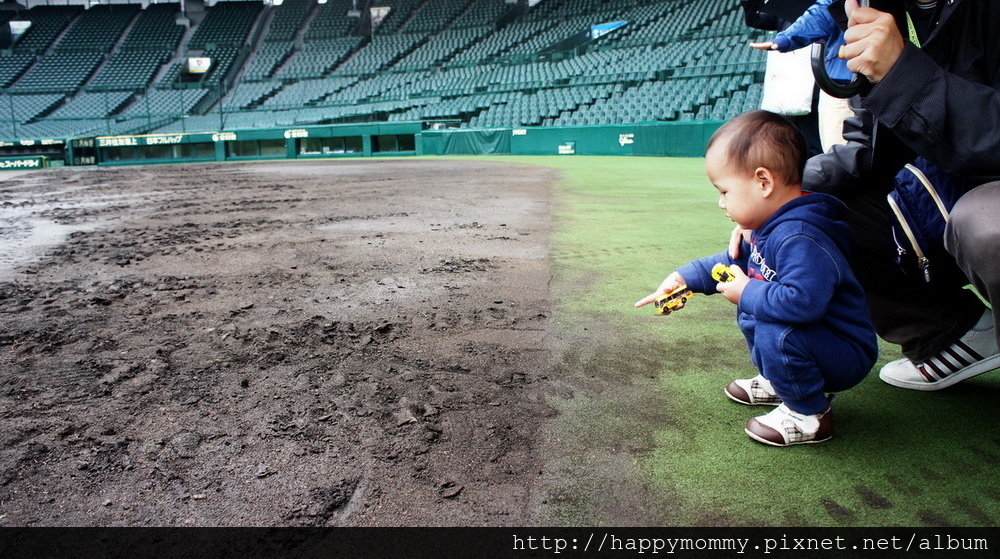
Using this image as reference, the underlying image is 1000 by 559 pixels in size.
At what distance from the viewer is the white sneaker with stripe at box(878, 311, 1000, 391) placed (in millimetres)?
2029

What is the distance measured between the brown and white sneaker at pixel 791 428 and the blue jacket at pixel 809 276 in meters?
0.23

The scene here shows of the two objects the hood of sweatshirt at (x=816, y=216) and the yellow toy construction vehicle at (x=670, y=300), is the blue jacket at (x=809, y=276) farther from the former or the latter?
the yellow toy construction vehicle at (x=670, y=300)

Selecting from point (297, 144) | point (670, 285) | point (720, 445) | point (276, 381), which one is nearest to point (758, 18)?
point (670, 285)

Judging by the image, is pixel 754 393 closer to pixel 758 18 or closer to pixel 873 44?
pixel 873 44

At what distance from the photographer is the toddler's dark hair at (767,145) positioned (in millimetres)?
1752

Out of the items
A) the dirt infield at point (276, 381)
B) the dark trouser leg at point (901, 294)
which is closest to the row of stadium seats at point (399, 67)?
the dirt infield at point (276, 381)

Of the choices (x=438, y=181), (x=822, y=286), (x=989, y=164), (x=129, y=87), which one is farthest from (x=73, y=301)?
(x=129, y=87)

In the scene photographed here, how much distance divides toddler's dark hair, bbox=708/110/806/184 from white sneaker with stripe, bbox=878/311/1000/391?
2.71 ft

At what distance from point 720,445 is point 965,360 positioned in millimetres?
925

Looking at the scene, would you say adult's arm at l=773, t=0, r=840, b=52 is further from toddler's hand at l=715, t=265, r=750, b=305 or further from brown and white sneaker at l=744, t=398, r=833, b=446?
brown and white sneaker at l=744, t=398, r=833, b=446

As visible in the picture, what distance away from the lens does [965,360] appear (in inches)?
80.5

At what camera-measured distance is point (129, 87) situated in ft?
115
